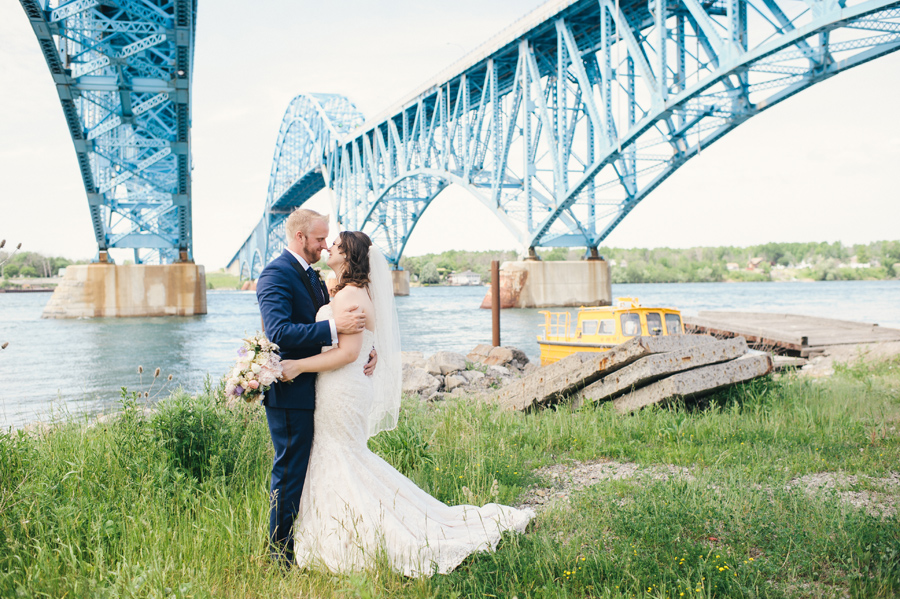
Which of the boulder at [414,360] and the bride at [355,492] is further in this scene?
the boulder at [414,360]

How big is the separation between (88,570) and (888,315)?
114 ft

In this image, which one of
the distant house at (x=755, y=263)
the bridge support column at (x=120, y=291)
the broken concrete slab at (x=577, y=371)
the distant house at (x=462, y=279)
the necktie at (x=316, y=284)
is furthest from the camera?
the distant house at (x=755, y=263)

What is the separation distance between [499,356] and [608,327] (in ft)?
9.13

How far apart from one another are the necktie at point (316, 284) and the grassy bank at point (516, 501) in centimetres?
107

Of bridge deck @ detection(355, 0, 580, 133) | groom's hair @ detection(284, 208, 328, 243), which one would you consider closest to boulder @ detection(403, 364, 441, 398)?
groom's hair @ detection(284, 208, 328, 243)

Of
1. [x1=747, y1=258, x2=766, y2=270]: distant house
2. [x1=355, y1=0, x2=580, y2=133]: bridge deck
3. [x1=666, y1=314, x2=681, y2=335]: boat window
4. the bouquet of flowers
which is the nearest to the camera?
the bouquet of flowers

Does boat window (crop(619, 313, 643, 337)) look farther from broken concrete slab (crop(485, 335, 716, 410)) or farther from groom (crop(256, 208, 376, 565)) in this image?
groom (crop(256, 208, 376, 565))

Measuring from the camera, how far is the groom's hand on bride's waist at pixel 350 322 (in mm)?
2721

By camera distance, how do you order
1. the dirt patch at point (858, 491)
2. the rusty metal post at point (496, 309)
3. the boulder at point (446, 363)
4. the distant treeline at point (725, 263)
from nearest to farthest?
the dirt patch at point (858, 491)
the boulder at point (446, 363)
the rusty metal post at point (496, 309)
the distant treeline at point (725, 263)

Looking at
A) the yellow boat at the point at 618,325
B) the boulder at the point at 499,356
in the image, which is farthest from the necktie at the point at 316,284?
the boulder at the point at 499,356

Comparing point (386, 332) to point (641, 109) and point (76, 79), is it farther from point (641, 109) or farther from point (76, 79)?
point (76, 79)

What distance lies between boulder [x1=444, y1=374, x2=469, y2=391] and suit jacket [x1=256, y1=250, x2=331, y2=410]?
712 cm

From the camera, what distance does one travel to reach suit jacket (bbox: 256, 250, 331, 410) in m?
2.69

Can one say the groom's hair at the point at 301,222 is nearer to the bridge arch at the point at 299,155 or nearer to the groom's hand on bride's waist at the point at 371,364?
the groom's hand on bride's waist at the point at 371,364
